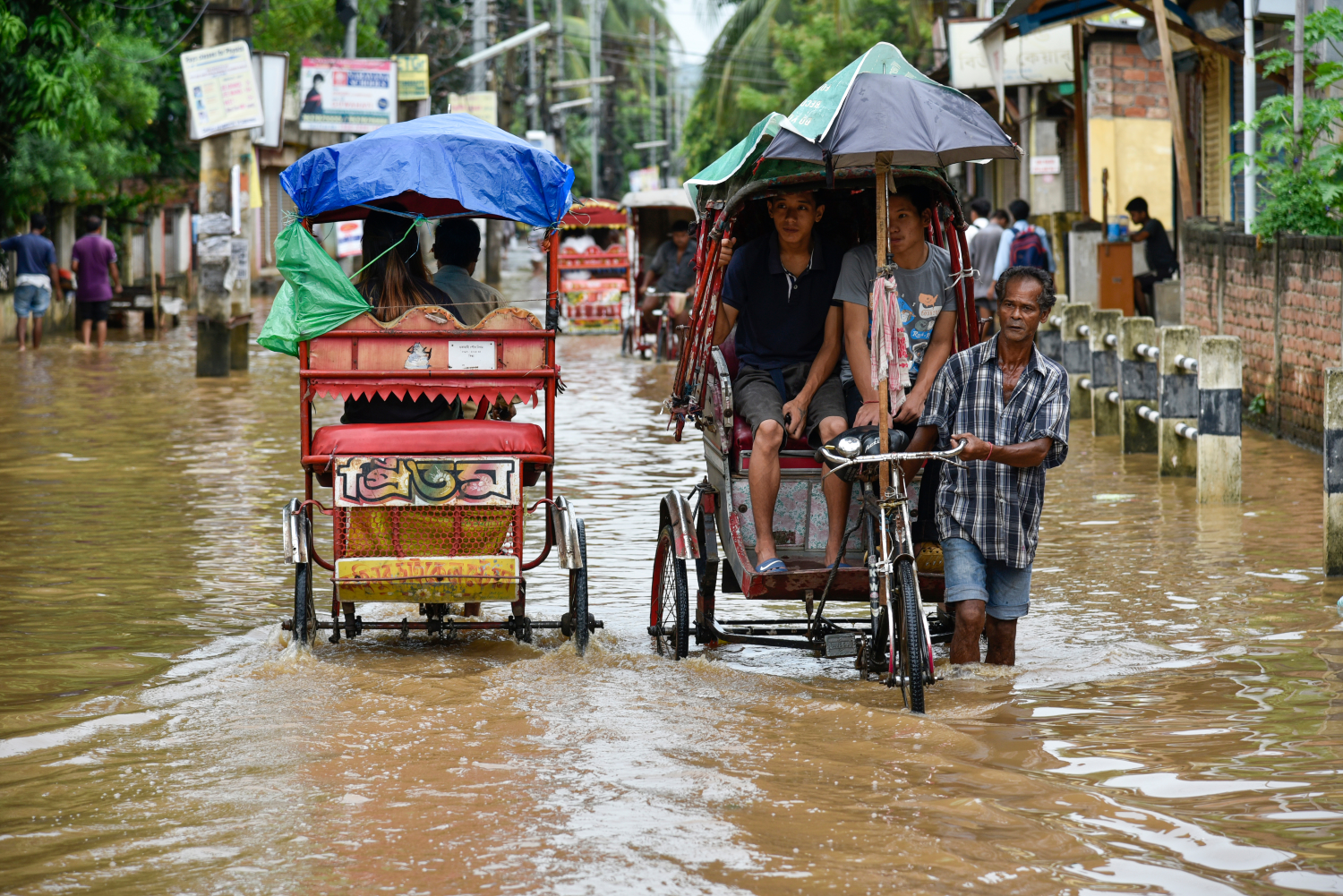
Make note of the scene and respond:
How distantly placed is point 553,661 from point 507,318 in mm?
1441

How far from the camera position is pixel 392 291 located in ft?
23.4

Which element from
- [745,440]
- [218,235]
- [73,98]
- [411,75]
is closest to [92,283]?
[73,98]

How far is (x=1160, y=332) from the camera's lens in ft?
36.3

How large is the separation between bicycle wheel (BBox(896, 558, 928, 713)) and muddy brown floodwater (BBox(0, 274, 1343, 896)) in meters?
0.12

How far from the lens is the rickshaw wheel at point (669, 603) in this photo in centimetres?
655

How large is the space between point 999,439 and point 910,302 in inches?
30.1

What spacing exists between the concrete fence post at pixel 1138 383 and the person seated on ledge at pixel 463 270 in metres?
6.31

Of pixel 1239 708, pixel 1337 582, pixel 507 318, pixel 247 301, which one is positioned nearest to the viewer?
pixel 1239 708

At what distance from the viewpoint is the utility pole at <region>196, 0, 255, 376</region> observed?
19.9 metres

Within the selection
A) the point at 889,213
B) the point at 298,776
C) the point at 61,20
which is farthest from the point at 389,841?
the point at 61,20

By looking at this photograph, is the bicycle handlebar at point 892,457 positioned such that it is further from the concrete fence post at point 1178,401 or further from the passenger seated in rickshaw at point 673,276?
the passenger seated in rickshaw at point 673,276

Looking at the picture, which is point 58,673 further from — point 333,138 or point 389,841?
point 333,138

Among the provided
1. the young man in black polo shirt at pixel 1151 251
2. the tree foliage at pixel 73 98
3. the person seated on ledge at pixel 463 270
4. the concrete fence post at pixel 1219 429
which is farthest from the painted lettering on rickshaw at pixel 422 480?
the tree foliage at pixel 73 98

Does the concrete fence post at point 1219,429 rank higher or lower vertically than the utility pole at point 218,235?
lower
